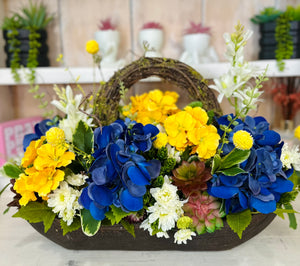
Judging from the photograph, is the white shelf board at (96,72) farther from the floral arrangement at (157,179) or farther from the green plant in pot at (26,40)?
the floral arrangement at (157,179)

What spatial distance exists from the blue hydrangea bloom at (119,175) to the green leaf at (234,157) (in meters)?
0.12

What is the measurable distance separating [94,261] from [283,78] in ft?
3.23

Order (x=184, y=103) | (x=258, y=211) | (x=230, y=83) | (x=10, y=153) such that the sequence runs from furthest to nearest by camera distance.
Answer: (x=184, y=103) < (x=10, y=153) < (x=230, y=83) < (x=258, y=211)

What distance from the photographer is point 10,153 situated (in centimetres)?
96

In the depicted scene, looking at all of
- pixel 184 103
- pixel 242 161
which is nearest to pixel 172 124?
pixel 242 161

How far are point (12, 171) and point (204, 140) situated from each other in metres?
0.36

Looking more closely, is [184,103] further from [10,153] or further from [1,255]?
[1,255]

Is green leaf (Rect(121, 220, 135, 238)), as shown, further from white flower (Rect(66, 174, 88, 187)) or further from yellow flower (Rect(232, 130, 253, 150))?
yellow flower (Rect(232, 130, 253, 150))

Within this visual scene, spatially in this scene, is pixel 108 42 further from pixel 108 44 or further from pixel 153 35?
pixel 153 35

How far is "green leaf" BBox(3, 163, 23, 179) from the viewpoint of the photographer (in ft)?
1.55

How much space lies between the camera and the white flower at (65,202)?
1.40 ft

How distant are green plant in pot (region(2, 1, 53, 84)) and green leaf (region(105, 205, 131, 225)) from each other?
0.67 metres

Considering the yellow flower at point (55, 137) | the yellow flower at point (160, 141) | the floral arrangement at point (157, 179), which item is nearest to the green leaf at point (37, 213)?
the floral arrangement at point (157, 179)

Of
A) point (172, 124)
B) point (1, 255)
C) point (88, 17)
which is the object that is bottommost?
point (1, 255)
